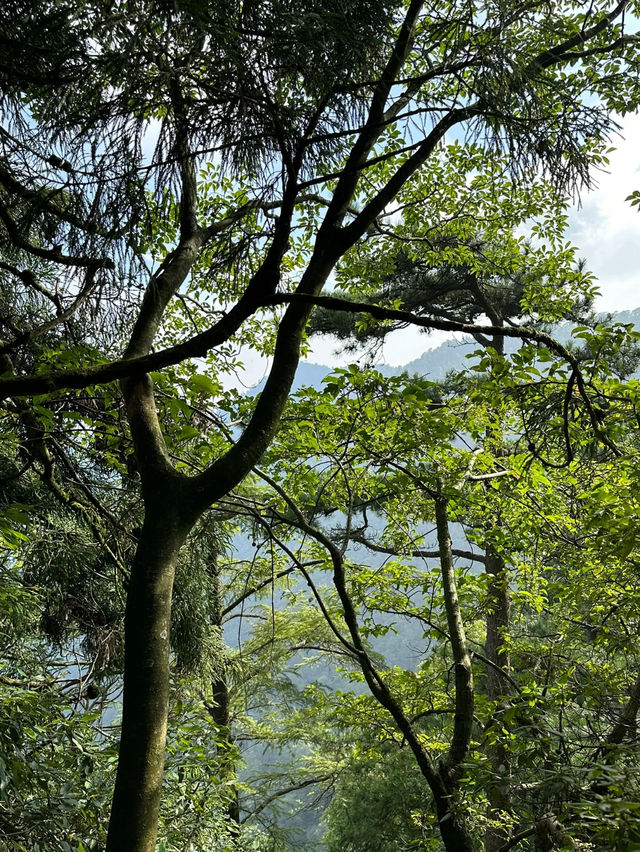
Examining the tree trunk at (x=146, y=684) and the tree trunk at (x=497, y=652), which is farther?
the tree trunk at (x=497, y=652)

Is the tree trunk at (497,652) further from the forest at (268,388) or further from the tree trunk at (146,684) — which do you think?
the tree trunk at (146,684)

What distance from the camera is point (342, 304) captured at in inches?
75.7

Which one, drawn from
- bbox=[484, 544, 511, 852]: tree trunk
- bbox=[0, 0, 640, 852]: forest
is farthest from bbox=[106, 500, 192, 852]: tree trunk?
bbox=[484, 544, 511, 852]: tree trunk

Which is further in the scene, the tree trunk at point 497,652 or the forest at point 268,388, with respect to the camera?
the tree trunk at point 497,652

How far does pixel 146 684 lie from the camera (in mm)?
1691

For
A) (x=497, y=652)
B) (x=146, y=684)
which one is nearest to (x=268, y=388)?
(x=146, y=684)

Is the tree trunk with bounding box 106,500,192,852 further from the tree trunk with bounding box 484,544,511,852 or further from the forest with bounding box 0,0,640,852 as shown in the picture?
the tree trunk with bounding box 484,544,511,852

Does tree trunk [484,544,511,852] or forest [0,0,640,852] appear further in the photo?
tree trunk [484,544,511,852]

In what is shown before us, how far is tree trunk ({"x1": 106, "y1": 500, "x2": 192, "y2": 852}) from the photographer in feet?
5.21

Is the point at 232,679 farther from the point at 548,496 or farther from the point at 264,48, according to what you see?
the point at 264,48

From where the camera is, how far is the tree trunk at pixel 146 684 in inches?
62.5

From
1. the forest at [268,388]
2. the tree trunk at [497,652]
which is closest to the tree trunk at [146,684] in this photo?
the forest at [268,388]

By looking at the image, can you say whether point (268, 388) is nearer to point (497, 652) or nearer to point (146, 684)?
point (146, 684)

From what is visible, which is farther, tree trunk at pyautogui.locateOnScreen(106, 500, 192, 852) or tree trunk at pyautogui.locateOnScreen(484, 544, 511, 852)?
tree trunk at pyautogui.locateOnScreen(484, 544, 511, 852)
